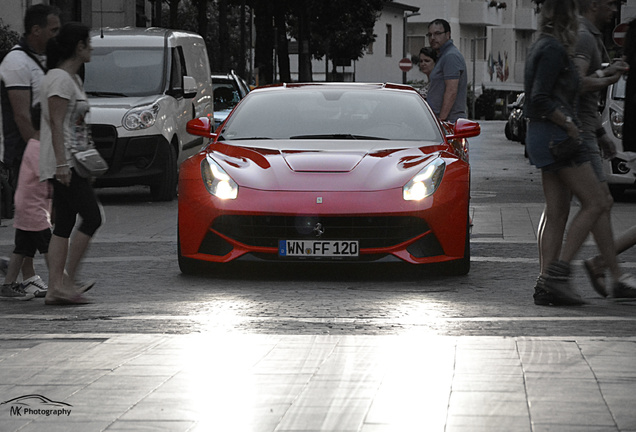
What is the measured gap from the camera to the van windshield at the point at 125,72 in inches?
643

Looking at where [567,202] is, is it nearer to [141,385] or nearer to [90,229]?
[90,229]

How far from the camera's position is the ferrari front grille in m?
8.91

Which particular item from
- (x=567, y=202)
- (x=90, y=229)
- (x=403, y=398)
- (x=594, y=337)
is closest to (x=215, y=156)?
(x=90, y=229)

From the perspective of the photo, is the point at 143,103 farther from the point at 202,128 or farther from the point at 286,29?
the point at 286,29

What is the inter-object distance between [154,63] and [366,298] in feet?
29.7

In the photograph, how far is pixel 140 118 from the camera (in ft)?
51.1

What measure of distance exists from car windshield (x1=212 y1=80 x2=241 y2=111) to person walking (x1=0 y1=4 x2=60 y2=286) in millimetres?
14982

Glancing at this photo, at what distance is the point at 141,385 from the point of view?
17.7ft

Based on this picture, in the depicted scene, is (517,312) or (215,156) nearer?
(517,312)

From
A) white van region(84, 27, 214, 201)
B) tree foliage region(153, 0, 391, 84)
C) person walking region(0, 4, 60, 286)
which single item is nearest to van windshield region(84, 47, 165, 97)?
white van region(84, 27, 214, 201)

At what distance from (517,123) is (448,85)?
78.2ft

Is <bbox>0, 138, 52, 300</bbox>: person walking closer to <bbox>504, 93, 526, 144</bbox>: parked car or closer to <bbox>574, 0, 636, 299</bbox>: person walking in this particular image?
<bbox>574, 0, 636, 299</bbox>: person walking

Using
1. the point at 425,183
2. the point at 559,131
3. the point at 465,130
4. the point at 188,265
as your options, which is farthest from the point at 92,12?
the point at 559,131

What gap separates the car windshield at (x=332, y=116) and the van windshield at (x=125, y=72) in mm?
5958
